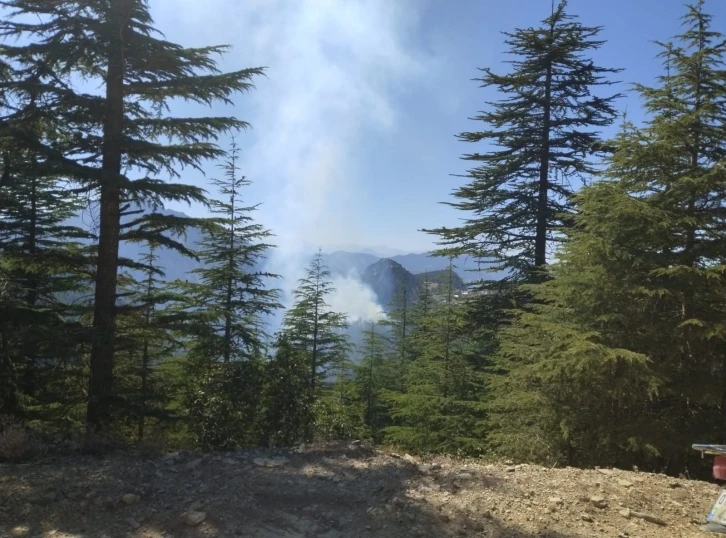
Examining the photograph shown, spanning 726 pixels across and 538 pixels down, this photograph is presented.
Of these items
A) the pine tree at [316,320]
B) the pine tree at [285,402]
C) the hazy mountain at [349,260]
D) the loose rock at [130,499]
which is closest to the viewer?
the loose rock at [130,499]

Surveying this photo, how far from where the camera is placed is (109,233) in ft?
31.2

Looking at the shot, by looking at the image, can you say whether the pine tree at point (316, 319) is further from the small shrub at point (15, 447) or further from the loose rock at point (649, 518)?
the loose rock at point (649, 518)

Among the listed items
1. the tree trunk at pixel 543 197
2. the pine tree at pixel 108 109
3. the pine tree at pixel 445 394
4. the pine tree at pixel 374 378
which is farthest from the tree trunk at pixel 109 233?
the pine tree at pixel 374 378

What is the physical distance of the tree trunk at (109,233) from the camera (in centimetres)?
889

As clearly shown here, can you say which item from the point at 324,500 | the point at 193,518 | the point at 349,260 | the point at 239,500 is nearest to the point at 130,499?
the point at 193,518

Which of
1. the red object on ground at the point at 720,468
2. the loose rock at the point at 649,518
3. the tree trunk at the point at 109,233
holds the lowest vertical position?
the loose rock at the point at 649,518

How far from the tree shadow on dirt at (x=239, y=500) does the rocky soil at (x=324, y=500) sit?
12 mm

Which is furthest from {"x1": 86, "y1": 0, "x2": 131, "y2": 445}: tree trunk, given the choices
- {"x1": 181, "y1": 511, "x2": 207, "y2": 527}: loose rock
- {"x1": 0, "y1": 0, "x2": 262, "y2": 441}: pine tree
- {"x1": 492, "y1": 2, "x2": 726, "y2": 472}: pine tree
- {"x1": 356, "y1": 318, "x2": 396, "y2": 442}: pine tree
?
{"x1": 356, "y1": 318, "x2": 396, "y2": 442}: pine tree

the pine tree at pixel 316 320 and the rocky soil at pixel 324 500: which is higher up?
the pine tree at pixel 316 320

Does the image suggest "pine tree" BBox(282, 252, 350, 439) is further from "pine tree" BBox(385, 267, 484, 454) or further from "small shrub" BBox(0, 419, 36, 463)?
"small shrub" BBox(0, 419, 36, 463)

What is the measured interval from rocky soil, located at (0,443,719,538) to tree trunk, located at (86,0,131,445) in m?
3.16

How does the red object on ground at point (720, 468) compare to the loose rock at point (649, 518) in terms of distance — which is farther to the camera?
the loose rock at point (649, 518)

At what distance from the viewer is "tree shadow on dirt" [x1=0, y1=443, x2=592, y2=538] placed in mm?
4543

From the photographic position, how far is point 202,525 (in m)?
4.55
